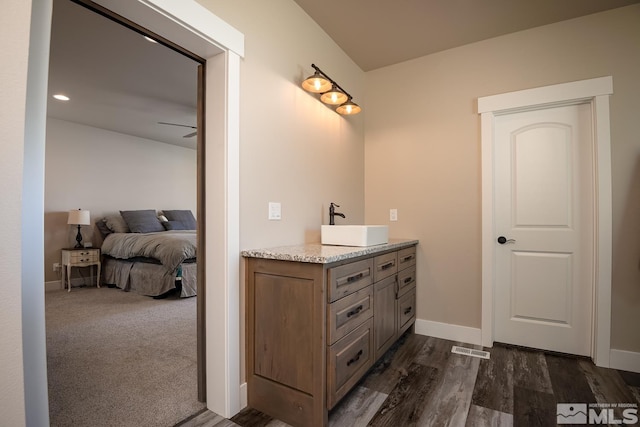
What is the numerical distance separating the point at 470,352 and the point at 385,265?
112cm

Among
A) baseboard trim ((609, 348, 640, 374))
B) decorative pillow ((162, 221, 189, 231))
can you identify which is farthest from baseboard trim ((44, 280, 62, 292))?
baseboard trim ((609, 348, 640, 374))

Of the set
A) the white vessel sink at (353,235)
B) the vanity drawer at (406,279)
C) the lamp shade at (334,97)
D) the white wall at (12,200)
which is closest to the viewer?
the white wall at (12,200)

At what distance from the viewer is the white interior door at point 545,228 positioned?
240 cm

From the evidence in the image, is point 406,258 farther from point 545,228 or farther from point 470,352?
point 545,228

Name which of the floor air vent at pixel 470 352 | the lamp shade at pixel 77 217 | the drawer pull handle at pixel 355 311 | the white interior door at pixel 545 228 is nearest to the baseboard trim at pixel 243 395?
the drawer pull handle at pixel 355 311

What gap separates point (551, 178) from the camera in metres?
2.50

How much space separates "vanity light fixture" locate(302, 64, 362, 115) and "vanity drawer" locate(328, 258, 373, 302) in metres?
1.31

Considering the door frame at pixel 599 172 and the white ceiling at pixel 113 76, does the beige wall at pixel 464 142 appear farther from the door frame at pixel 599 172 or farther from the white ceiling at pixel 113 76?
the white ceiling at pixel 113 76

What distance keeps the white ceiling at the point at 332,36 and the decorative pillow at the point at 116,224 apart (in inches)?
79.7

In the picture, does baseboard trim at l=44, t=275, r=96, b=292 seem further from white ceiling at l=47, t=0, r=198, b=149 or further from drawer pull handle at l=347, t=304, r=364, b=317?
drawer pull handle at l=347, t=304, r=364, b=317

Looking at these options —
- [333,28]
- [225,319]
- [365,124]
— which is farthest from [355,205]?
[225,319]

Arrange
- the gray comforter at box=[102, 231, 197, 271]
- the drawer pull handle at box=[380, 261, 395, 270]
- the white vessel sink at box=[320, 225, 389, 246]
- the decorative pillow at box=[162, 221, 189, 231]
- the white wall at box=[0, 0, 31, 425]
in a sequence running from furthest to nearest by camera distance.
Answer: the decorative pillow at box=[162, 221, 189, 231], the gray comforter at box=[102, 231, 197, 271], the drawer pull handle at box=[380, 261, 395, 270], the white vessel sink at box=[320, 225, 389, 246], the white wall at box=[0, 0, 31, 425]

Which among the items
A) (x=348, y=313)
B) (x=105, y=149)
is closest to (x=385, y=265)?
(x=348, y=313)

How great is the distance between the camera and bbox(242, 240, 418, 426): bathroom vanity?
1525 mm
